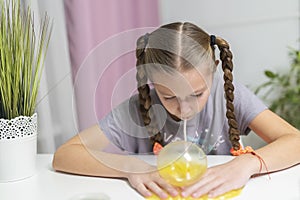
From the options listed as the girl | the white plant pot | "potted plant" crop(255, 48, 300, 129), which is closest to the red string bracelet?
the girl

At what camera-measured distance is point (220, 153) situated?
112cm

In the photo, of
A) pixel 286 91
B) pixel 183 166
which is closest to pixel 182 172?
pixel 183 166

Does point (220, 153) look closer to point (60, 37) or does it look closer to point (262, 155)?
point (262, 155)

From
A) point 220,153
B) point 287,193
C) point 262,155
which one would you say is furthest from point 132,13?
point 287,193

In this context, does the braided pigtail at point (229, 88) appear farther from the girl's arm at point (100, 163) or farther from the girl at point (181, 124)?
the girl's arm at point (100, 163)

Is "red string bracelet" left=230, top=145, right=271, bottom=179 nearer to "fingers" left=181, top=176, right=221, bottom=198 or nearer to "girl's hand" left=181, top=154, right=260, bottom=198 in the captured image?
"girl's hand" left=181, top=154, right=260, bottom=198

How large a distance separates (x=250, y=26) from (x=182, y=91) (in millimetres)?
1174

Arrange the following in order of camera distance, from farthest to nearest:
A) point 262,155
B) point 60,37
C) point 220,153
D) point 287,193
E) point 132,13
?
point 132,13 < point 60,37 < point 220,153 < point 262,155 < point 287,193

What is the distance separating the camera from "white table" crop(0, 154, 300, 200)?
32.9 inches

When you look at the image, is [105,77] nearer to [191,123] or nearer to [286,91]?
[191,123]

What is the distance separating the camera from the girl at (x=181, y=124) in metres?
0.85

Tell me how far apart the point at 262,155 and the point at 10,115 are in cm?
49

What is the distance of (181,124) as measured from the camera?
910 millimetres

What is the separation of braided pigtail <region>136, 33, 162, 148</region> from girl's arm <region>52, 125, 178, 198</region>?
62 mm
